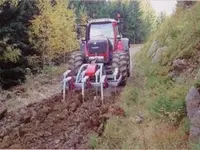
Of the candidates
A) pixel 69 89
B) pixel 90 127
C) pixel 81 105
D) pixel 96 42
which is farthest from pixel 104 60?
pixel 90 127

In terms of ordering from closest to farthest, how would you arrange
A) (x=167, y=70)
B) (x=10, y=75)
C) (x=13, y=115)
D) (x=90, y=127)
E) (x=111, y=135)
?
(x=111, y=135) → (x=90, y=127) → (x=13, y=115) → (x=167, y=70) → (x=10, y=75)

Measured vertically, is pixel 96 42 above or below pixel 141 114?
above

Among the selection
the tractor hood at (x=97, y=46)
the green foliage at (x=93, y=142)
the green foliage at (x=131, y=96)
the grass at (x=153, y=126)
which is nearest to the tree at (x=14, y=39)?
the tractor hood at (x=97, y=46)

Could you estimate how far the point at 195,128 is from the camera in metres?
4.72

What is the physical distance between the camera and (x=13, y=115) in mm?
7051

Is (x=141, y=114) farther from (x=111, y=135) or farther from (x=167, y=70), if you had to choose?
(x=167, y=70)

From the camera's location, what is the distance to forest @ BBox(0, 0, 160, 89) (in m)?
9.02

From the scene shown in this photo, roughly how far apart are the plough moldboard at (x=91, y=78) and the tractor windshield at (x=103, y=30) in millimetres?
879

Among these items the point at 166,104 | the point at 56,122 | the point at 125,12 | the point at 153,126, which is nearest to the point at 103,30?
the point at 125,12

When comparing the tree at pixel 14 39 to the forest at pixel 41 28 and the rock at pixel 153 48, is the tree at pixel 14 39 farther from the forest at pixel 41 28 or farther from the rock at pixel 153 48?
the rock at pixel 153 48

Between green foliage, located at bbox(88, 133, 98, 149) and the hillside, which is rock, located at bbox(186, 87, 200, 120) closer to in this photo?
the hillside

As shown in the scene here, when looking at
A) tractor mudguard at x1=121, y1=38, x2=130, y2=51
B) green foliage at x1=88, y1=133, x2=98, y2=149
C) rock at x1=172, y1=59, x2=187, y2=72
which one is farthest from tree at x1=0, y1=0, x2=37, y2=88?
green foliage at x1=88, y1=133, x2=98, y2=149

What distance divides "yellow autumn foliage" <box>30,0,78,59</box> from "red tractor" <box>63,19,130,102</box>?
0.87m

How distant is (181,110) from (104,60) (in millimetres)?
3181
